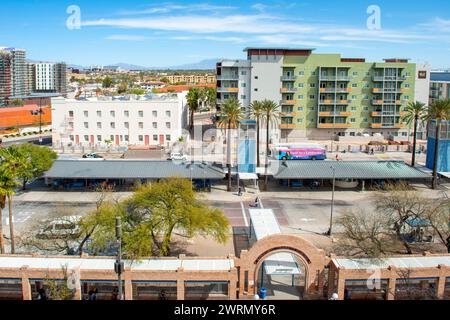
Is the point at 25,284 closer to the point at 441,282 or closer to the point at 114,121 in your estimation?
the point at 441,282

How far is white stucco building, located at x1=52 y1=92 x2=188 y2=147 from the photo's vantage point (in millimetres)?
76875

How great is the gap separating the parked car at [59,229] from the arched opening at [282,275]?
12561 mm

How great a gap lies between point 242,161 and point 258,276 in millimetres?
27755

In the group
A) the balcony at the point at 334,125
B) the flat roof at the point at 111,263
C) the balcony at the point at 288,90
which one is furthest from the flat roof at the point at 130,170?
the balcony at the point at 334,125

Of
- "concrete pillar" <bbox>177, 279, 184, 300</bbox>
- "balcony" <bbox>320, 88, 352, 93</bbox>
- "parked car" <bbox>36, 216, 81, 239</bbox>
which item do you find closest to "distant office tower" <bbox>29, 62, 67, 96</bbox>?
"balcony" <bbox>320, 88, 352, 93</bbox>

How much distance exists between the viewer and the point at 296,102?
3410 inches

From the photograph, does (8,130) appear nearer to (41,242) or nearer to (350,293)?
(41,242)

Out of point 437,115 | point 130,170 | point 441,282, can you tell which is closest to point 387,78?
point 437,115

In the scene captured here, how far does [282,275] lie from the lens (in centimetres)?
3002

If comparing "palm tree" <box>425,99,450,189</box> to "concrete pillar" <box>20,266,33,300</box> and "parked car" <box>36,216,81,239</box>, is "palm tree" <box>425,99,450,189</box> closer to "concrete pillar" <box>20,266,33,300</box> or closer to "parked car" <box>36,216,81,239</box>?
"parked car" <box>36,216,81,239</box>

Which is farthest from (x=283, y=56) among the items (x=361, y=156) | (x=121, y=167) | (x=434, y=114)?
(x=121, y=167)

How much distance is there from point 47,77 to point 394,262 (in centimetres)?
17452

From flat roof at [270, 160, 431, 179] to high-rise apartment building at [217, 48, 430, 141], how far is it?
3039cm

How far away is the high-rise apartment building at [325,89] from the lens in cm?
8481
